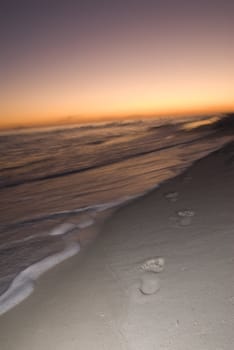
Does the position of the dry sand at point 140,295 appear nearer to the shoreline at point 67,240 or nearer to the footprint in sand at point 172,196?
the shoreline at point 67,240

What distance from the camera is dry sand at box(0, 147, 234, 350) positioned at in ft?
7.97

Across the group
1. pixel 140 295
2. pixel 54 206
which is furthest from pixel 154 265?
pixel 54 206

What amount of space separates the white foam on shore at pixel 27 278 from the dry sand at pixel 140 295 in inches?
5.1

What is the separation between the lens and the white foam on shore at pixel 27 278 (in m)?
3.24

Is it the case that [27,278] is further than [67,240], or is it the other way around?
[67,240]

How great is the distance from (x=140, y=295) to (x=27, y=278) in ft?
4.96

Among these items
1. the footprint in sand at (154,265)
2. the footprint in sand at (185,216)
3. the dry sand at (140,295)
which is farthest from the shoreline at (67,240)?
the footprint in sand at (185,216)

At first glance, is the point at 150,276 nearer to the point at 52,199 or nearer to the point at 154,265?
the point at 154,265

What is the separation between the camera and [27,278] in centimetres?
366

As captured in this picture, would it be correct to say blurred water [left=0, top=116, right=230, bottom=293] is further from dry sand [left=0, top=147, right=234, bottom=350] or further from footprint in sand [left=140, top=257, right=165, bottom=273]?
footprint in sand [left=140, top=257, right=165, bottom=273]

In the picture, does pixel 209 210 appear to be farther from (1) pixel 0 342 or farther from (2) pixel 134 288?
(1) pixel 0 342

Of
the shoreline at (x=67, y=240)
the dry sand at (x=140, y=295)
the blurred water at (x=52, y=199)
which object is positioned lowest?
the blurred water at (x=52, y=199)

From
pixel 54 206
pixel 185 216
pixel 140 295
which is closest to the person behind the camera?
pixel 140 295

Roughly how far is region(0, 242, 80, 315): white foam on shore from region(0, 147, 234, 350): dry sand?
→ 0.43 ft
